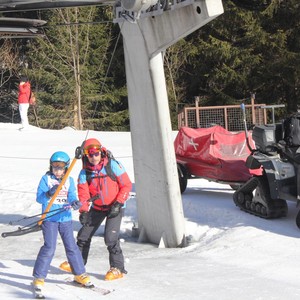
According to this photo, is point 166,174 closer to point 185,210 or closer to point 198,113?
point 185,210

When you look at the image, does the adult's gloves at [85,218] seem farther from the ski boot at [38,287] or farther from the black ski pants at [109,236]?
the ski boot at [38,287]

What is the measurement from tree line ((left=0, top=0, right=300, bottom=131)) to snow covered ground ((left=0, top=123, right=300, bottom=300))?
21.8m

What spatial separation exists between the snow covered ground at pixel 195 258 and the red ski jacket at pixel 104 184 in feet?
2.86

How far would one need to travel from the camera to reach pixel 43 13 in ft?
118

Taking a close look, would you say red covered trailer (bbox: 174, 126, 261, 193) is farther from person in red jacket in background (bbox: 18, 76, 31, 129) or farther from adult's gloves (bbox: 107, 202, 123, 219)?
person in red jacket in background (bbox: 18, 76, 31, 129)

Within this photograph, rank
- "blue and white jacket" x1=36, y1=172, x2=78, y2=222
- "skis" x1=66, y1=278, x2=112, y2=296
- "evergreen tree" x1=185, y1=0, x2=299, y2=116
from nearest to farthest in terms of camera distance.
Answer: "skis" x1=66, y1=278, x2=112, y2=296 < "blue and white jacket" x1=36, y1=172, x2=78, y2=222 < "evergreen tree" x1=185, y1=0, x2=299, y2=116

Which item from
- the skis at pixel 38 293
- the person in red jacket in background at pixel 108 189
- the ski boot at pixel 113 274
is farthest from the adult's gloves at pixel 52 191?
A: the ski boot at pixel 113 274

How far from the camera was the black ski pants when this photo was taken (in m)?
7.38

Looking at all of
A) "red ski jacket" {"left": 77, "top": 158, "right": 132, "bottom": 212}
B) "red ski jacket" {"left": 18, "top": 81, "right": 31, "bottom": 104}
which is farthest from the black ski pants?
"red ski jacket" {"left": 18, "top": 81, "right": 31, "bottom": 104}

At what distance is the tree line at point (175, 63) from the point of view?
112 ft

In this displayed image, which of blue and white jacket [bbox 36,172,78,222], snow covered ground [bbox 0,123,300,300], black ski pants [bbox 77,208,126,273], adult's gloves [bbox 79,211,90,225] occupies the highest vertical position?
blue and white jacket [bbox 36,172,78,222]

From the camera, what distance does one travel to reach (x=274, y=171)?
9.59m

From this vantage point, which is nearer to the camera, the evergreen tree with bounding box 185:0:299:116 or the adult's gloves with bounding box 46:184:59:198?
the adult's gloves with bounding box 46:184:59:198

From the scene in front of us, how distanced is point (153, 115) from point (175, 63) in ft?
88.9
